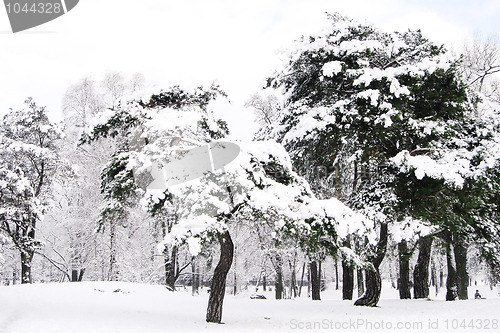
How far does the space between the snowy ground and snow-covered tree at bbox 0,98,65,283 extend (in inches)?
130

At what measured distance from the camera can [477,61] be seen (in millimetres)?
18078

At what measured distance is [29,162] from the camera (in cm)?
1855

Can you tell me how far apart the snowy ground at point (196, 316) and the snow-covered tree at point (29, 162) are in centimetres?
329

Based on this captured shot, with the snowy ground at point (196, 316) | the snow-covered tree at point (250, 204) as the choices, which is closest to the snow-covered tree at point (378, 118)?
the snowy ground at point (196, 316)

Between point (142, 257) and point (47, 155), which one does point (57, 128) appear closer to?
point (47, 155)

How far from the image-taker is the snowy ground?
8844 mm

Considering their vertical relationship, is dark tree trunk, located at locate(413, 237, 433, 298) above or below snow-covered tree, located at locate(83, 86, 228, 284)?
below

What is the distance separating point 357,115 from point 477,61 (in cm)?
1094

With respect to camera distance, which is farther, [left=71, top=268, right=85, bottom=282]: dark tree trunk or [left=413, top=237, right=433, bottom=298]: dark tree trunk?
[left=71, top=268, right=85, bottom=282]: dark tree trunk

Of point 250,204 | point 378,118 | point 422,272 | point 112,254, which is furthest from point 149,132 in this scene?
point 112,254

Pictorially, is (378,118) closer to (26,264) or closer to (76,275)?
(26,264)

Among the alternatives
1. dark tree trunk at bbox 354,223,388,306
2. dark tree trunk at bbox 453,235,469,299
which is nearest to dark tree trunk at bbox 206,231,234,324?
dark tree trunk at bbox 354,223,388,306

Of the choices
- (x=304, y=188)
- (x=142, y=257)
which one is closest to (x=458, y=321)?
(x=304, y=188)

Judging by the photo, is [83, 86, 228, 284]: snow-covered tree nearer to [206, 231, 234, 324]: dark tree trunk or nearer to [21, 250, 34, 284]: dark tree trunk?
[206, 231, 234, 324]: dark tree trunk
